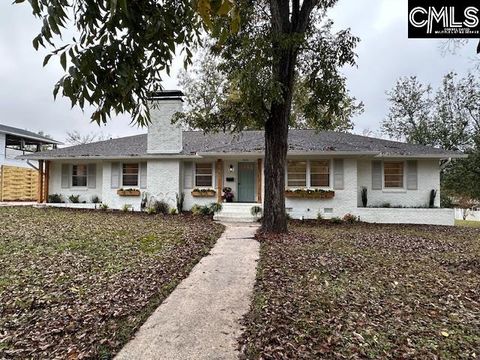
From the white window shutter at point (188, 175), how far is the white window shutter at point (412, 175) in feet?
32.2

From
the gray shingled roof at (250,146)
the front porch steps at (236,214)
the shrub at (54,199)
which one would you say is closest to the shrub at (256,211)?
the front porch steps at (236,214)

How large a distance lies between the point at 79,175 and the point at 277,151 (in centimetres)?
1202

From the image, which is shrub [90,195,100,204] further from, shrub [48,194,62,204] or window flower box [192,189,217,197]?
window flower box [192,189,217,197]

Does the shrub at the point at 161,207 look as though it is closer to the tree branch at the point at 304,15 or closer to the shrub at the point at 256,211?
the shrub at the point at 256,211

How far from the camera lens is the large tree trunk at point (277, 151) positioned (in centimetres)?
915

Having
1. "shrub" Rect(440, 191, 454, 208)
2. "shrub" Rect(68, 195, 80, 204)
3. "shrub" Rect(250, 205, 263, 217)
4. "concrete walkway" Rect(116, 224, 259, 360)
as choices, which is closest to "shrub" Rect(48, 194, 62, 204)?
"shrub" Rect(68, 195, 80, 204)

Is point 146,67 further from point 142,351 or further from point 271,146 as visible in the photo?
point 271,146

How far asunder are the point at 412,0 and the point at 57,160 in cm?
1653

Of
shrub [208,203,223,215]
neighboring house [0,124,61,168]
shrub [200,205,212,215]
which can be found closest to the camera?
shrub [208,203,223,215]

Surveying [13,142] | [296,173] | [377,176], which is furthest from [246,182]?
[13,142]

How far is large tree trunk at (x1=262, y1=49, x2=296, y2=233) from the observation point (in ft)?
30.0

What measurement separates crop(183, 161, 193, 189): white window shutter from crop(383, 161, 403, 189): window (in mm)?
8847

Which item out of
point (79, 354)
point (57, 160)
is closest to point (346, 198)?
point (79, 354)

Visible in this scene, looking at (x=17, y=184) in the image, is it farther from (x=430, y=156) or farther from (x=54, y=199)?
(x=430, y=156)
